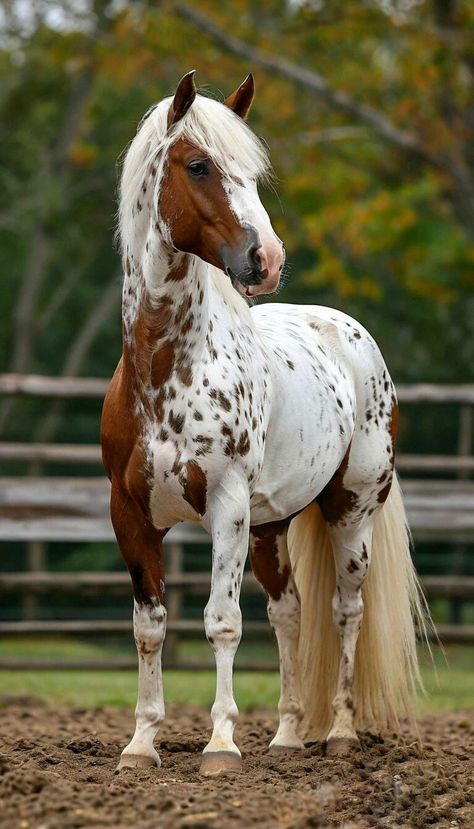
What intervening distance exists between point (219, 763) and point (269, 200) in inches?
542

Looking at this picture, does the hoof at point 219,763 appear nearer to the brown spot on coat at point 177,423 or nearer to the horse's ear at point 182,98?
the brown spot on coat at point 177,423

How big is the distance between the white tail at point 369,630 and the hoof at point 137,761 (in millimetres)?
1021

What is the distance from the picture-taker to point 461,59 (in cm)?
1176

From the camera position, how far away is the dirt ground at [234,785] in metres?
2.97

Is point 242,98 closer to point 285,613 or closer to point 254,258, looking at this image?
point 254,258

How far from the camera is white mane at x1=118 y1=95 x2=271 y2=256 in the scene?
12.2 ft

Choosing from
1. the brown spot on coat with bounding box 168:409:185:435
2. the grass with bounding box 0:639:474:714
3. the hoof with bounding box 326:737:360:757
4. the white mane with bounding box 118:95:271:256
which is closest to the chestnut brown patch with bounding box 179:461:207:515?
the brown spot on coat with bounding box 168:409:185:435

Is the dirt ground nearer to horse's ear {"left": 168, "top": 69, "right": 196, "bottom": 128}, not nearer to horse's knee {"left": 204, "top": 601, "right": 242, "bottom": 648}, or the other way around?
horse's knee {"left": 204, "top": 601, "right": 242, "bottom": 648}

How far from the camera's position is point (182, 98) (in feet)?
12.4

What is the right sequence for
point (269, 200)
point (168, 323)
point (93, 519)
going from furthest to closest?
point (269, 200)
point (93, 519)
point (168, 323)

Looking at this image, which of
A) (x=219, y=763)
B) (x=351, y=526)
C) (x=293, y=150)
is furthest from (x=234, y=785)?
(x=293, y=150)

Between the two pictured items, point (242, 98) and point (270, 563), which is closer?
point (242, 98)

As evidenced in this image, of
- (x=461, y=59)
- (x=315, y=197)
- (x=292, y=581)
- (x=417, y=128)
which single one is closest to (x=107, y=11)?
(x=315, y=197)

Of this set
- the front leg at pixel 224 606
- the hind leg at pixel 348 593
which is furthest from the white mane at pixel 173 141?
the hind leg at pixel 348 593
